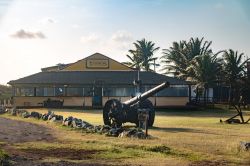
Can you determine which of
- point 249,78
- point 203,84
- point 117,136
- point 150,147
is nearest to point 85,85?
point 203,84

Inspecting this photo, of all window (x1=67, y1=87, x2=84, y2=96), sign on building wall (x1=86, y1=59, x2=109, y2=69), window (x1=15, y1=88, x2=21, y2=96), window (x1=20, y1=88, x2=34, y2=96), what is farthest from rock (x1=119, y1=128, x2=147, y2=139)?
sign on building wall (x1=86, y1=59, x2=109, y2=69)

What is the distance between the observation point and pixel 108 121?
23.4 m

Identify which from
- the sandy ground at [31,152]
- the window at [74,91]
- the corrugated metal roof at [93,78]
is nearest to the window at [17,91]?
the corrugated metal roof at [93,78]

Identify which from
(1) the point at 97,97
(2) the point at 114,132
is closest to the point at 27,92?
(1) the point at 97,97

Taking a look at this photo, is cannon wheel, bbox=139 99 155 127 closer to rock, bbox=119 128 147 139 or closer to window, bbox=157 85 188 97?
rock, bbox=119 128 147 139

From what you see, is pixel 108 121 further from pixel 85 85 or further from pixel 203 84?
pixel 203 84

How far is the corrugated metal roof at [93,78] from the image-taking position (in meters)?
49.2

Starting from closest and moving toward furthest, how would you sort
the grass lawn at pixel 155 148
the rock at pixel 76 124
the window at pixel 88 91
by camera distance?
1. the grass lawn at pixel 155 148
2. the rock at pixel 76 124
3. the window at pixel 88 91

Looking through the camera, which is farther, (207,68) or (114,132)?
(207,68)

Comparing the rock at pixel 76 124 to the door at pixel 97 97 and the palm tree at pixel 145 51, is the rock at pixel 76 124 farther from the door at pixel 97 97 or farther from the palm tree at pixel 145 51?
the palm tree at pixel 145 51

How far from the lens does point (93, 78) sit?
5047 centimetres

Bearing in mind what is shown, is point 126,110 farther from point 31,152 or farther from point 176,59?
point 176,59

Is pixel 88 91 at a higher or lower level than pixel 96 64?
lower

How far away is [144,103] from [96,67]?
102ft
